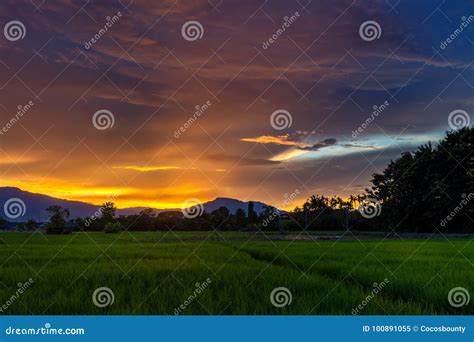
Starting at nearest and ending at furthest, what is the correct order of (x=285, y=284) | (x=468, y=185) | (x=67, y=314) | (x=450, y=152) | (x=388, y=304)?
(x=67, y=314), (x=388, y=304), (x=285, y=284), (x=468, y=185), (x=450, y=152)

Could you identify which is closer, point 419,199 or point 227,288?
point 227,288

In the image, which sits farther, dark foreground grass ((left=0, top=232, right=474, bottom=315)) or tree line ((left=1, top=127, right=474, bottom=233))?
tree line ((left=1, top=127, right=474, bottom=233))

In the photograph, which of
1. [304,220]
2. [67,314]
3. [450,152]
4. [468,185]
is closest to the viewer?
[67,314]

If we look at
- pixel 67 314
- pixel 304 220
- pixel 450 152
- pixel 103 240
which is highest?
pixel 450 152

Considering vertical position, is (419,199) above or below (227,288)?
above

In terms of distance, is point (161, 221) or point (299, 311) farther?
point (161, 221)

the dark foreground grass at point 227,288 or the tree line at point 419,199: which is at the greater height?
the tree line at point 419,199

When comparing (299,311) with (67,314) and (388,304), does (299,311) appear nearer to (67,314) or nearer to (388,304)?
(388,304)

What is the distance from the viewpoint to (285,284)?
8266 mm

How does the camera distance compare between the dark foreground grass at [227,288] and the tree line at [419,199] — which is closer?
the dark foreground grass at [227,288]

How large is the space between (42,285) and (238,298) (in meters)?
3.63

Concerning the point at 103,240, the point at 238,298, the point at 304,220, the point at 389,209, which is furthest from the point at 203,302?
the point at 389,209

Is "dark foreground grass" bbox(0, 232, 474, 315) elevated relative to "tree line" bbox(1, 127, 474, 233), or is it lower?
lower
